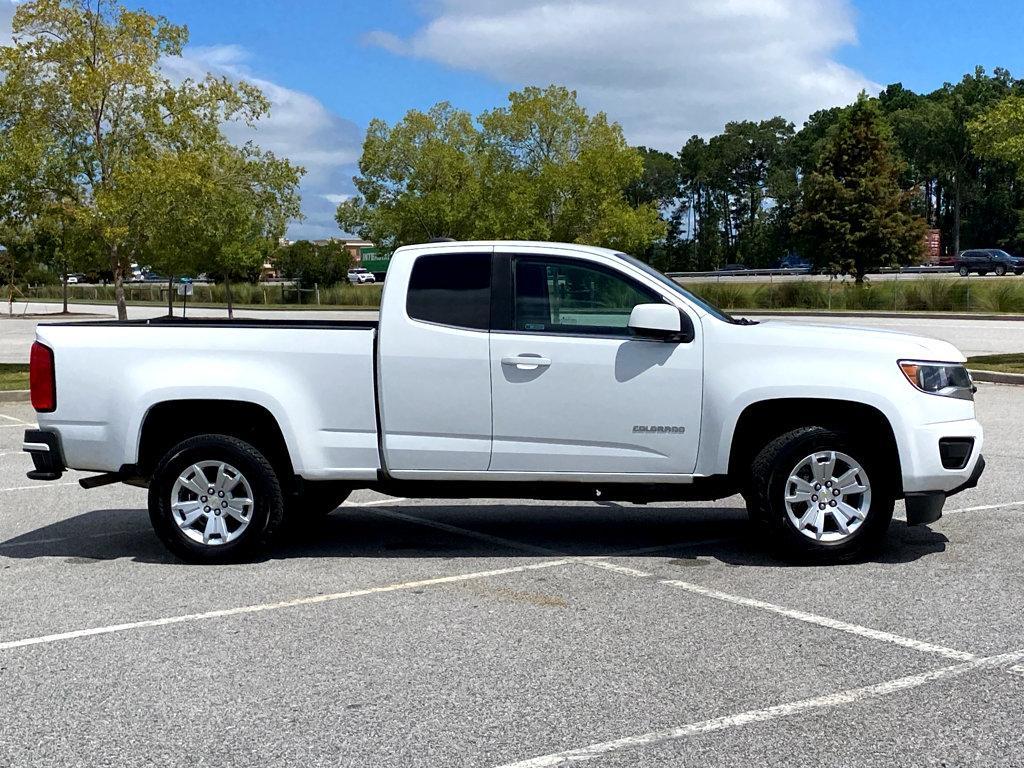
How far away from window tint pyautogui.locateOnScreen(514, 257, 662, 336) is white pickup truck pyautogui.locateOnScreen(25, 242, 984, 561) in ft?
0.04

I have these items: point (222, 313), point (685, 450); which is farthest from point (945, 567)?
point (222, 313)

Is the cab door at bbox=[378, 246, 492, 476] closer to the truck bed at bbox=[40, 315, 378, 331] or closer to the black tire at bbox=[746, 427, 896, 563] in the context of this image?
the truck bed at bbox=[40, 315, 378, 331]

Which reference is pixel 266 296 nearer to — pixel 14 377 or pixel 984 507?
pixel 14 377

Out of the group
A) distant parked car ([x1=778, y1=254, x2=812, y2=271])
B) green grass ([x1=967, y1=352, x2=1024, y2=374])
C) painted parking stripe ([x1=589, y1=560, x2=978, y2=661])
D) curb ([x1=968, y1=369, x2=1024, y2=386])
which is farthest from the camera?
distant parked car ([x1=778, y1=254, x2=812, y2=271])

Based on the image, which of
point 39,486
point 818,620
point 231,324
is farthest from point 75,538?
point 818,620

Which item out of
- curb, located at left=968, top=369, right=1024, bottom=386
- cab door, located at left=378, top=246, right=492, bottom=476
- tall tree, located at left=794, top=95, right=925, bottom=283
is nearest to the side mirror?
cab door, located at left=378, top=246, right=492, bottom=476

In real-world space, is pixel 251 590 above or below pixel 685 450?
below

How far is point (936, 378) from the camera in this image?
277 inches

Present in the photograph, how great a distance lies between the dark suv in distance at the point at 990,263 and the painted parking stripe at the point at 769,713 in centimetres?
6941

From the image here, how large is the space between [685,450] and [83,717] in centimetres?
374

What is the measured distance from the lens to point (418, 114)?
56.3m

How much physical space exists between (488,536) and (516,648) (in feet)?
8.83

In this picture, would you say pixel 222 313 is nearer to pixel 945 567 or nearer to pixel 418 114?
pixel 418 114

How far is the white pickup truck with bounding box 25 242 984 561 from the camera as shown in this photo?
6996 millimetres
